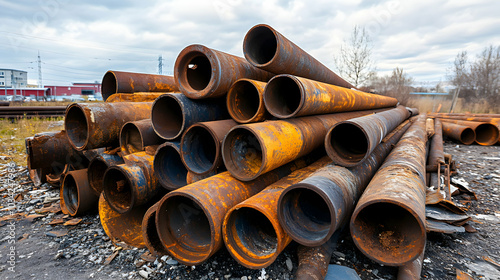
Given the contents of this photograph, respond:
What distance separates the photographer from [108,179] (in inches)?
111

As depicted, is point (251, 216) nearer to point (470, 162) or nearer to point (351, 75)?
point (470, 162)

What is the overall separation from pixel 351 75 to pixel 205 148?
17232mm

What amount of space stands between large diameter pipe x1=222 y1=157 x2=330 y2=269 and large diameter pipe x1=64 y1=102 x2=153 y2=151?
6.68ft

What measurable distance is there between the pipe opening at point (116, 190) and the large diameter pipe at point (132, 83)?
2.02m

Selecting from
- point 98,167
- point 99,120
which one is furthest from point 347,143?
point 98,167

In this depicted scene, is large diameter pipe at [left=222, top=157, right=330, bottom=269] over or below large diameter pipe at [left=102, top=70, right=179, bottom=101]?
below

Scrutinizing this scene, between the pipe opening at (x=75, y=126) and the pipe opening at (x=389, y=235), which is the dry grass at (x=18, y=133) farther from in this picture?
the pipe opening at (x=389, y=235)

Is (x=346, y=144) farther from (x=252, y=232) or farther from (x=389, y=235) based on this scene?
(x=252, y=232)

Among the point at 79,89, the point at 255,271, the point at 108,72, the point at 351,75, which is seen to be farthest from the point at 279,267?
the point at 79,89

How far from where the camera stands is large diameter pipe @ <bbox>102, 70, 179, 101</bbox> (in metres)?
4.34

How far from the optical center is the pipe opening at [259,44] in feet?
8.89

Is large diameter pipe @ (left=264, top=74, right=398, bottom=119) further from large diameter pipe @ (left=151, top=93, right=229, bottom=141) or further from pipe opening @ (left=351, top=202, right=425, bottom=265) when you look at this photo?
pipe opening @ (left=351, top=202, right=425, bottom=265)

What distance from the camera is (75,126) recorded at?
3322mm

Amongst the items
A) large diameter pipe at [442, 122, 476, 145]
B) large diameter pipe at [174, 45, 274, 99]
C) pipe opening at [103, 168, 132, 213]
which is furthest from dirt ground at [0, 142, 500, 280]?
large diameter pipe at [442, 122, 476, 145]
